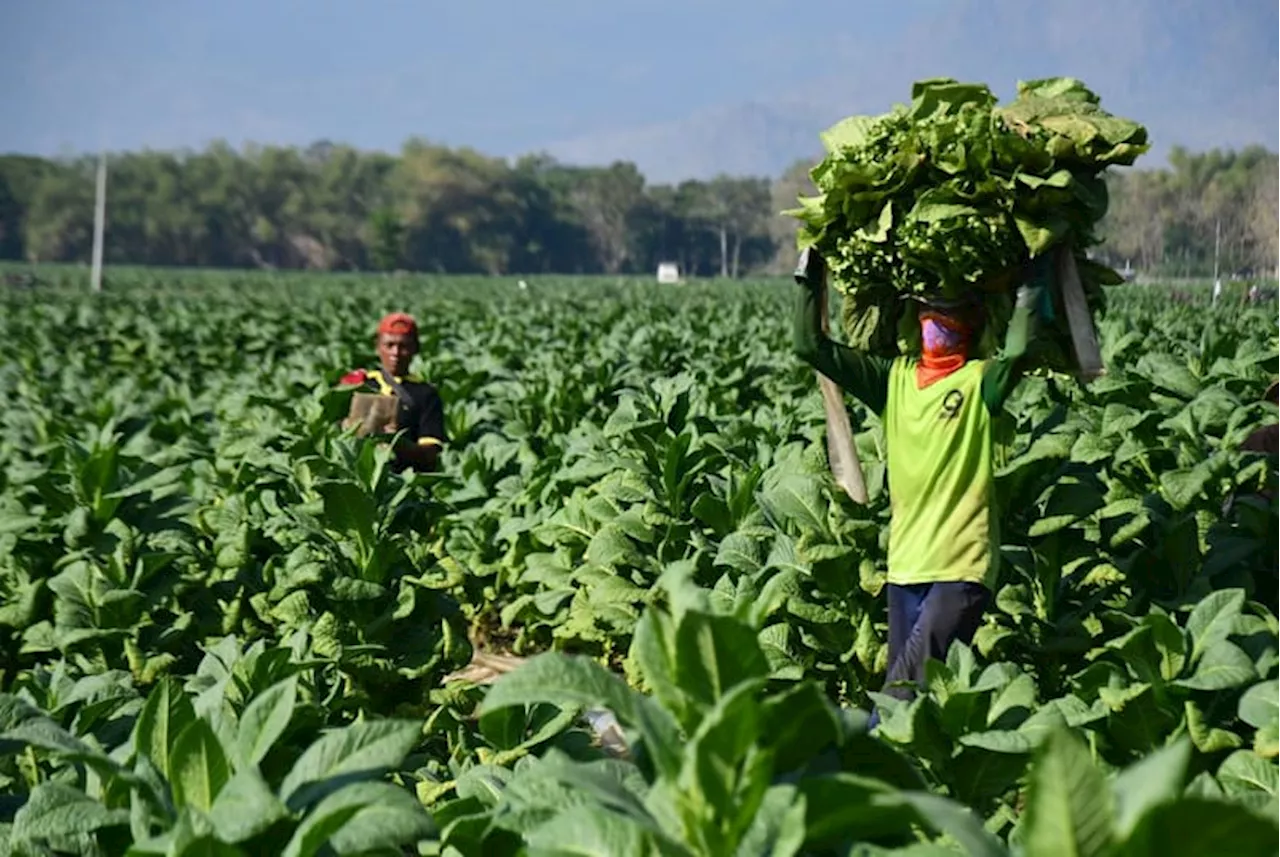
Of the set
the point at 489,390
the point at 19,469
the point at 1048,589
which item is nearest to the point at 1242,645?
the point at 1048,589

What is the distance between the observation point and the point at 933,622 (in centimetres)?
398

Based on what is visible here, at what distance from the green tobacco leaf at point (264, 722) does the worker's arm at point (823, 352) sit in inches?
93.0

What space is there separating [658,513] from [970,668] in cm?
279

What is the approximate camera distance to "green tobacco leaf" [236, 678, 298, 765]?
6.98ft

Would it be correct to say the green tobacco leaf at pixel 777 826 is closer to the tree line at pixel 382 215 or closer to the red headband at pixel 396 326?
the red headband at pixel 396 326

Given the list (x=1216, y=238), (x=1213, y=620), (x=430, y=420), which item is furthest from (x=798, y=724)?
(x=1216, y=238)

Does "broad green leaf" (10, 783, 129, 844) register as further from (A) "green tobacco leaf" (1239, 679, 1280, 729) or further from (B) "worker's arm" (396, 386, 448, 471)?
(B) "worker's arm" (396, 386, 448, 471)

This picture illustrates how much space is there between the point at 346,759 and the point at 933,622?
2.29m

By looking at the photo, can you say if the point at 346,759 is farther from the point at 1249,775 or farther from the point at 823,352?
the point at 823,352

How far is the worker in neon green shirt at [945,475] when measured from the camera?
3.94 meters

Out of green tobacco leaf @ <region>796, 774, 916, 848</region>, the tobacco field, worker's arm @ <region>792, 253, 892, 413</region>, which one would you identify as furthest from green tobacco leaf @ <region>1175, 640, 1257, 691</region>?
green tobacco leaf @ <region>796, 774, 916, 848</region>

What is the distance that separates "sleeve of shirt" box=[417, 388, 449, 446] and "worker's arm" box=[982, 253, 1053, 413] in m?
3.64

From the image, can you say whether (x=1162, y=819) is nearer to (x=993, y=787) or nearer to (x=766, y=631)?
(x=993, y=787)

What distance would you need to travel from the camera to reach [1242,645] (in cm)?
329
